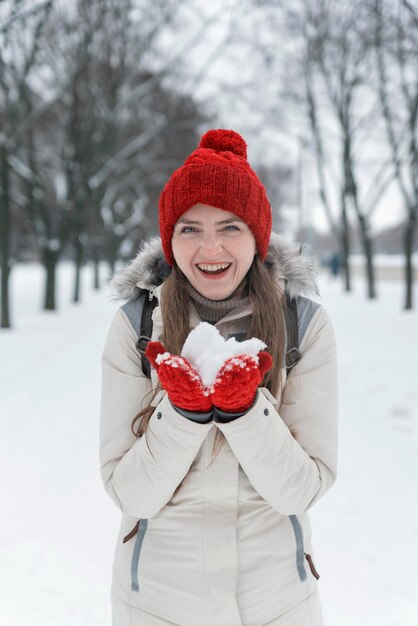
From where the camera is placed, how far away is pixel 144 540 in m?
1.44

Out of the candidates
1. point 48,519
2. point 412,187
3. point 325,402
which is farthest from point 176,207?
point 412,187

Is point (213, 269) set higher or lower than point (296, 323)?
higher

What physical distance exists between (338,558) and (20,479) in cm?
230

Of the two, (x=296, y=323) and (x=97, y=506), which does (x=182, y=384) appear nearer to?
(x=296, y=323)

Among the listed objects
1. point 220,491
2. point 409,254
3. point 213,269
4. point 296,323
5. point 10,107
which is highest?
point 10,107

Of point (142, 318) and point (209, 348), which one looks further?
point (142, 318)

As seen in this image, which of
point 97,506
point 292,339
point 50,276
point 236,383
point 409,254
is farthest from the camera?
point 50,276

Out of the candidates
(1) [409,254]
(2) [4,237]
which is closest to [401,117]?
(1) [409,254]

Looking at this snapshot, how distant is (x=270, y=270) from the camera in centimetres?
164

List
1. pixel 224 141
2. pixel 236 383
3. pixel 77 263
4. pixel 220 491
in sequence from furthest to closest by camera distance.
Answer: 1. pixel 77 263
2. pixel 224 141
3. pixel 220 491
4. pixel 236 383

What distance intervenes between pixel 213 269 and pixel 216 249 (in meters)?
0.06

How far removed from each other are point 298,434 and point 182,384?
0.39 metres

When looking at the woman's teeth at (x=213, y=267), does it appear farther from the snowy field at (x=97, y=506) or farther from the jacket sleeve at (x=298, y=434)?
the snowy field at (x=97, y=506)

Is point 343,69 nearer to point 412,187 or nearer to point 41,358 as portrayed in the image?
point 412,187
